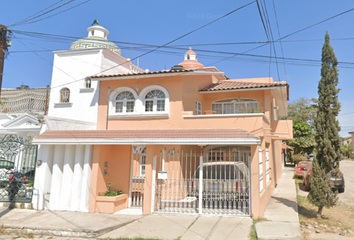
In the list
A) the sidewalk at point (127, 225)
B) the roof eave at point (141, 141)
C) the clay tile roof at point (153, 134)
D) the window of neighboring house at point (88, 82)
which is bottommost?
the sidewalk at point (127, 225)

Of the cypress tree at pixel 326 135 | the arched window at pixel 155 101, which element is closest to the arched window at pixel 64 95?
the arched window at pixel 155 101

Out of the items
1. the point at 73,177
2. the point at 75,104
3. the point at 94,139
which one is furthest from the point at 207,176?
the point at 75,104

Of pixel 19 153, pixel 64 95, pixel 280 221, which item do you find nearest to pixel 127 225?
pixel 280 221

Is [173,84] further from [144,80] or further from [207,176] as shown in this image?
[207,176]

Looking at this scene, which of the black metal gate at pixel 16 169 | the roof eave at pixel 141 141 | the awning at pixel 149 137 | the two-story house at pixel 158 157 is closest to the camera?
the roof eave at pixel 141 141

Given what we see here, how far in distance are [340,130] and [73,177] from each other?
9773 millimetres

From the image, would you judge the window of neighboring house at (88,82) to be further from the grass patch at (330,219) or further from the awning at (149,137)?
the grass patch at (330,219)

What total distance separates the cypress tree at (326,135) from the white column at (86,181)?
310 inches

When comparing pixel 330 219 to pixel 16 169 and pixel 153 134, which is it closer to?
pixel 153 134

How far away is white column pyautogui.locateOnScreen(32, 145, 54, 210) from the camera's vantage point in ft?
31.0

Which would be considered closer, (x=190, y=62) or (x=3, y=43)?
(x=3, y=43)

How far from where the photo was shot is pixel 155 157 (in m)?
9.14

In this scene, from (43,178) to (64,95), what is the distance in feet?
20.0

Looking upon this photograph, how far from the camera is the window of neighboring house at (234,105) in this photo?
1345cm
